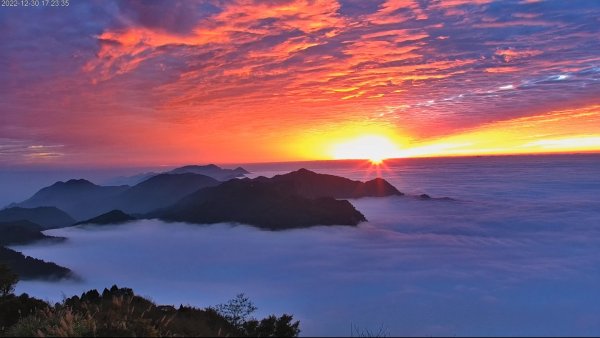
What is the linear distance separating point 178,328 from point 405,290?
98.2 m

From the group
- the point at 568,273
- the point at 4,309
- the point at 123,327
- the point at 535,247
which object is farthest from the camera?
the point at 535,247

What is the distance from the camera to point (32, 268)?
554 ft

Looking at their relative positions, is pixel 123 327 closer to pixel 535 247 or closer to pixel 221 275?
pixel 221 275

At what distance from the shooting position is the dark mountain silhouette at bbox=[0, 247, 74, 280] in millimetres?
167500

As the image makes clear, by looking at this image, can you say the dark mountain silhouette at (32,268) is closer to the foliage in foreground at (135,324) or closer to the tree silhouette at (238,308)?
the tree silhouette at (238,308)

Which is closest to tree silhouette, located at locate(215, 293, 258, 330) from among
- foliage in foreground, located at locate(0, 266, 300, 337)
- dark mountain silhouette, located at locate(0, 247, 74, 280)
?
foliage in foreground, located at locate(0, 266, 300, 337)

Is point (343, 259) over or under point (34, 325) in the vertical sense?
under

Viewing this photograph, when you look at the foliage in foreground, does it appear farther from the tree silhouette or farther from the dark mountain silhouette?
the dark mountain silhouette

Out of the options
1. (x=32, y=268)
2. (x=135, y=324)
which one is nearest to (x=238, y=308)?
(x=135, y=324)

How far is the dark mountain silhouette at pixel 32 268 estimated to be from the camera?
16750cm

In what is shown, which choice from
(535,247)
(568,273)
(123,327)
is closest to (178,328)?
(123,327)

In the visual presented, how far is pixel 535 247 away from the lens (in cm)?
17375

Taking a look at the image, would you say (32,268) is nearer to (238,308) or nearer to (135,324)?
(238,308)

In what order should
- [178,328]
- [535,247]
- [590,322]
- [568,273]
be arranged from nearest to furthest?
[178,328] < [590,322] < [568,273] < [535,247]
